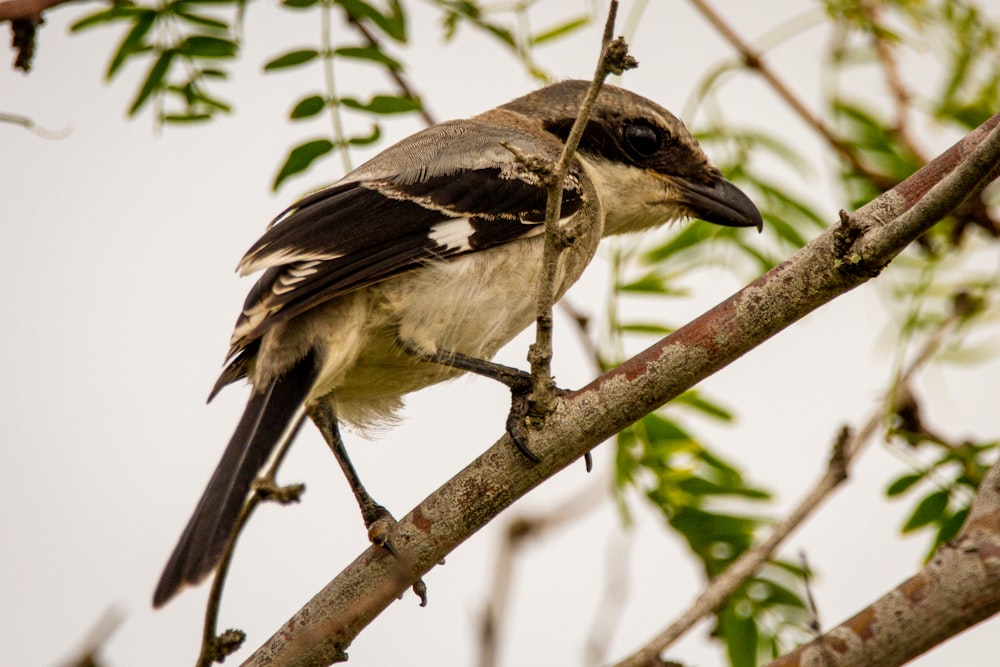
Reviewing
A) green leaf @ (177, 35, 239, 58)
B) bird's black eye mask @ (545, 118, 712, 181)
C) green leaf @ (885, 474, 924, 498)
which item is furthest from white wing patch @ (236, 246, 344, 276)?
green leaf @ (885, 474, 924, 498)

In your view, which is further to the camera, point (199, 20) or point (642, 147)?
point (642, 147)

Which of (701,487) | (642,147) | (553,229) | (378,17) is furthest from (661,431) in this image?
(378,17)

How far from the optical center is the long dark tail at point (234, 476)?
2400 millimetres

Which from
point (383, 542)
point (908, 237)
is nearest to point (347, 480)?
point (383, 542)

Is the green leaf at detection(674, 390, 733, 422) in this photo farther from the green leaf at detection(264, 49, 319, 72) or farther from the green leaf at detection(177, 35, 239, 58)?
the green leaf at detection(177, 35, 239, 58)

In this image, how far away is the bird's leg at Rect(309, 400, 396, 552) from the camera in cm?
318

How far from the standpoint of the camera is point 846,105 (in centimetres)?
377

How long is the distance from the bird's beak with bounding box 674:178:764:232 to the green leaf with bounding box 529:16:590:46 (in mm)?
565

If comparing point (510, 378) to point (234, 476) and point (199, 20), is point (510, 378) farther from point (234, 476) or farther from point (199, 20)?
point (199, 20)

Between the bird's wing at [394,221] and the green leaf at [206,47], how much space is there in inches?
19.2

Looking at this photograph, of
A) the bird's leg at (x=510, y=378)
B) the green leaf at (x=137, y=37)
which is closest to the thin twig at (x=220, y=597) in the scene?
the bird's leg at (x=510, y=378)

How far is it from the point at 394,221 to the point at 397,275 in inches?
6.0

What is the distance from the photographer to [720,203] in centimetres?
368

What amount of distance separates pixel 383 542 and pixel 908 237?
1161mm
